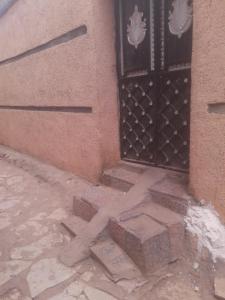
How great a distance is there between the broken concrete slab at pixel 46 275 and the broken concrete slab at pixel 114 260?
0.25 meters

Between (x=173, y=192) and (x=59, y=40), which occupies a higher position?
(x=59, y=40)

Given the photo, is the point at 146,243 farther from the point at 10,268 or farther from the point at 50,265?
the point at 10,268

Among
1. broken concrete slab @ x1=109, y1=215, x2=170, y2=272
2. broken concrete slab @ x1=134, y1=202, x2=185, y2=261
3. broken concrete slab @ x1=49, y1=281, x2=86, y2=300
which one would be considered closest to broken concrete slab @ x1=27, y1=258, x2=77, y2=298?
broken concrete slab @ x1=49, y1=281, x2=86, y2=300

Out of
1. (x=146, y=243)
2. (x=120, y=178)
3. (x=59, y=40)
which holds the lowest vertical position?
(x=146, y=243)

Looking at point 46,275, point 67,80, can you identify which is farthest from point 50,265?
point 67,80

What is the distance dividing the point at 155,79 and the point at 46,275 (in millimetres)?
2180

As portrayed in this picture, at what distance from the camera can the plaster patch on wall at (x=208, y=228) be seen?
213 cm

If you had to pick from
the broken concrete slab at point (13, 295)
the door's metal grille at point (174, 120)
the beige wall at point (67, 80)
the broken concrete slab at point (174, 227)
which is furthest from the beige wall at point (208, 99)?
the broken concrete slab at point (13, 295)

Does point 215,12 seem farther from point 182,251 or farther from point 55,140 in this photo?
point 55,140

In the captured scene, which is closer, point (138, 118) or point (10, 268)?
point (10, 268)

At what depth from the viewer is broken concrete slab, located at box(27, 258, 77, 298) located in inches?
85.7

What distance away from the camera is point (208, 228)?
2.23m

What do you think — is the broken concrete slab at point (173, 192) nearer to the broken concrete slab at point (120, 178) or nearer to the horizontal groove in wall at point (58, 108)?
the broken concrete slab at point (120, 178)

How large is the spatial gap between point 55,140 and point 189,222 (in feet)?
9.13
